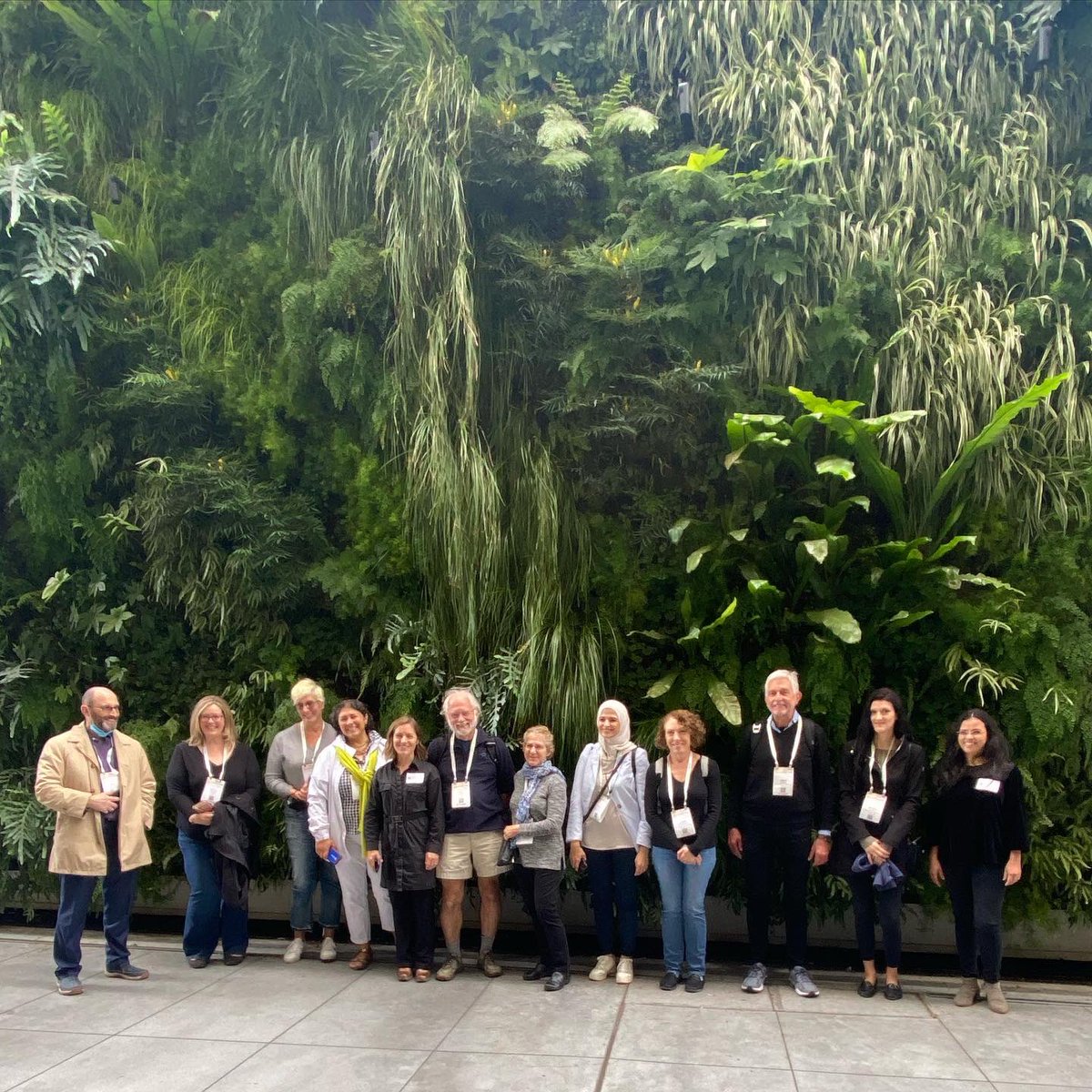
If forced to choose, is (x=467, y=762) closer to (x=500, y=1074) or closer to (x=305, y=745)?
(x=305, y=745)

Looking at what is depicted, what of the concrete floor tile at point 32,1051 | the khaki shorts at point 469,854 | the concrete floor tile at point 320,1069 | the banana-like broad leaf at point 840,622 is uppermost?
the banana-like broad leaf at point 840,622

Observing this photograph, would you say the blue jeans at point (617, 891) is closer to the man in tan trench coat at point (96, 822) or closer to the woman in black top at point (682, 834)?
the woman in black top at point (682, 834)

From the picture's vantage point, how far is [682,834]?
15.5 feet

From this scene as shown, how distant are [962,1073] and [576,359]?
14.0 feet

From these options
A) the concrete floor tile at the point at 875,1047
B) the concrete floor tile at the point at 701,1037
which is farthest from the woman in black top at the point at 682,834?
the concrete floor tile at the point at 875,1047

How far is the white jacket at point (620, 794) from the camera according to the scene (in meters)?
4.91

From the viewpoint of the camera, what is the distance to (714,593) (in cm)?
592

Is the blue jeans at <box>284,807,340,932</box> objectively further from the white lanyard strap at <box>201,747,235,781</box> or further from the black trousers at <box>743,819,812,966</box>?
the black trousers at <box>743,819,812,966</box>

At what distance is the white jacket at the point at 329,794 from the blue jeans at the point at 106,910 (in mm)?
949

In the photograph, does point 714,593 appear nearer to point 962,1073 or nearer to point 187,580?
point 962,1073

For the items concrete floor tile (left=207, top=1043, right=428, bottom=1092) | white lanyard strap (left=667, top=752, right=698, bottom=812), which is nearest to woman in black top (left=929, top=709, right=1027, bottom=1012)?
white lanyard strap (left=667, top=752, right=698, bottom=812)

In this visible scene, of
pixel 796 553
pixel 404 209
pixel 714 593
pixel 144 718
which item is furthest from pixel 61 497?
pixel 796 553

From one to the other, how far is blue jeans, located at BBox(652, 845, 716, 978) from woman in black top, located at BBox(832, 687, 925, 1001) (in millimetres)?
683

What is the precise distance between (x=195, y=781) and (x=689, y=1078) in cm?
297
